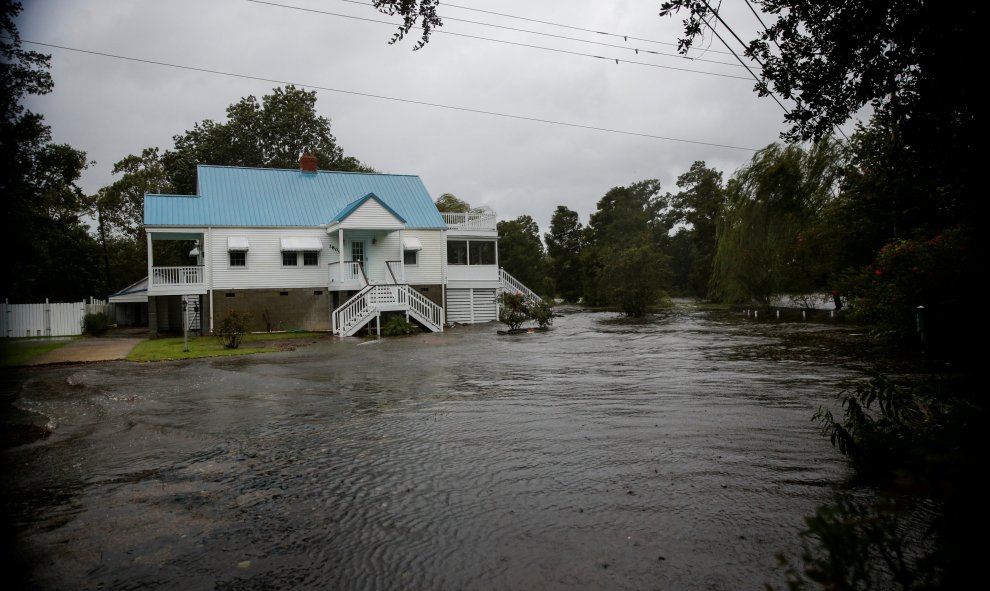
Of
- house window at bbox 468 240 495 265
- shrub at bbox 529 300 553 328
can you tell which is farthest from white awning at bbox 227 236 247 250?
shrub at bbox 529 300 553 328

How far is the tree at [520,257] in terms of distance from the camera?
204 feet

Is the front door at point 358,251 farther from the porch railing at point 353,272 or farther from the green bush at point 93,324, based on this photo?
the green bush at point 93,324

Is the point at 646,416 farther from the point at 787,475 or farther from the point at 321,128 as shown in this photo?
the point at 321,128

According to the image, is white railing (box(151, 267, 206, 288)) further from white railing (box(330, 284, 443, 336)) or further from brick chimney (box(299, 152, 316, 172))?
brick chimney (box(299, 152, 316, 172))

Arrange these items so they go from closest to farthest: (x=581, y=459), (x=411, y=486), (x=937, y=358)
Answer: (x=411, y=486) < (x=581, y=459) < (x=937, y=358)

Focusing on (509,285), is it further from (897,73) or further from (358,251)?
(897,73)

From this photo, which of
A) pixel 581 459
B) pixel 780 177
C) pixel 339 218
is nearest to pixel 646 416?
pixel 581 459

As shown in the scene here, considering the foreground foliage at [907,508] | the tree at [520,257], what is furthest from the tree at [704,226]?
the foreground foliage at [907,508]

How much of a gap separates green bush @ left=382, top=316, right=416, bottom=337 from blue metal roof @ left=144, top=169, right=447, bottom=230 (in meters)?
6.20

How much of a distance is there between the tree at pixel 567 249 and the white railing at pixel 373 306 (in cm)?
3844

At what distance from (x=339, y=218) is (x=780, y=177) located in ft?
77.5

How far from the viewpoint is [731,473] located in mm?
6734

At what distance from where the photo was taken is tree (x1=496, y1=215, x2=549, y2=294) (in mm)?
62156

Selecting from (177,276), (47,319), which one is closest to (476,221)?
(177,276)
